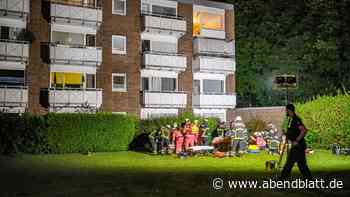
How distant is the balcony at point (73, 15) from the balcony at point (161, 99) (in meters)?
6.52

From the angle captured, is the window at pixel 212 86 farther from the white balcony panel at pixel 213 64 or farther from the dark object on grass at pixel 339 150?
the dark object on grass at pixel 339 150

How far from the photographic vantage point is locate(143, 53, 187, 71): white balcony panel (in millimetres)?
40094

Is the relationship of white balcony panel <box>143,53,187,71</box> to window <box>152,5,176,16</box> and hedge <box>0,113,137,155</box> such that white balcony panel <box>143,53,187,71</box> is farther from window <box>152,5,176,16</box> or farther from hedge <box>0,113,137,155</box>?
hedge <box>0,113,137,155</box>

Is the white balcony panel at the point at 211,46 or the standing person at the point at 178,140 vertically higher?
the white balcony panel at the point at 211,46

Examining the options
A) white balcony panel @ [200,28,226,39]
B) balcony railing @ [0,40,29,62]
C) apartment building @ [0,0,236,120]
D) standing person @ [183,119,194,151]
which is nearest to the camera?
standing person @ [183,119,194,151]

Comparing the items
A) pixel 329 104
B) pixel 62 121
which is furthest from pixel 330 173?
pixel 62 121

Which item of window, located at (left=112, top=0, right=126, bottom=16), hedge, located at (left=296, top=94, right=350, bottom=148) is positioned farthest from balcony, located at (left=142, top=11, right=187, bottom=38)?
hedge, located at (left=296, top=94, right=350, bottom=148)

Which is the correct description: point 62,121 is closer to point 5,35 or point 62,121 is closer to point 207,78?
point 5,35

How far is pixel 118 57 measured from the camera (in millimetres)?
39812

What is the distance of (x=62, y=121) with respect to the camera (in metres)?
28.5

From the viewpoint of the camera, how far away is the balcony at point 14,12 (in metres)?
34.8

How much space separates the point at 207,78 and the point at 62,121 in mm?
18792

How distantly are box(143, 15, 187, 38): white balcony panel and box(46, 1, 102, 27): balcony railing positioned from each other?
4098 millimetres

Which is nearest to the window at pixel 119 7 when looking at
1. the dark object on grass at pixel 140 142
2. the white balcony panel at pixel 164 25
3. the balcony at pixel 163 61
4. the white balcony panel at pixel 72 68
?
the white balcony panel at pixel 164 25
